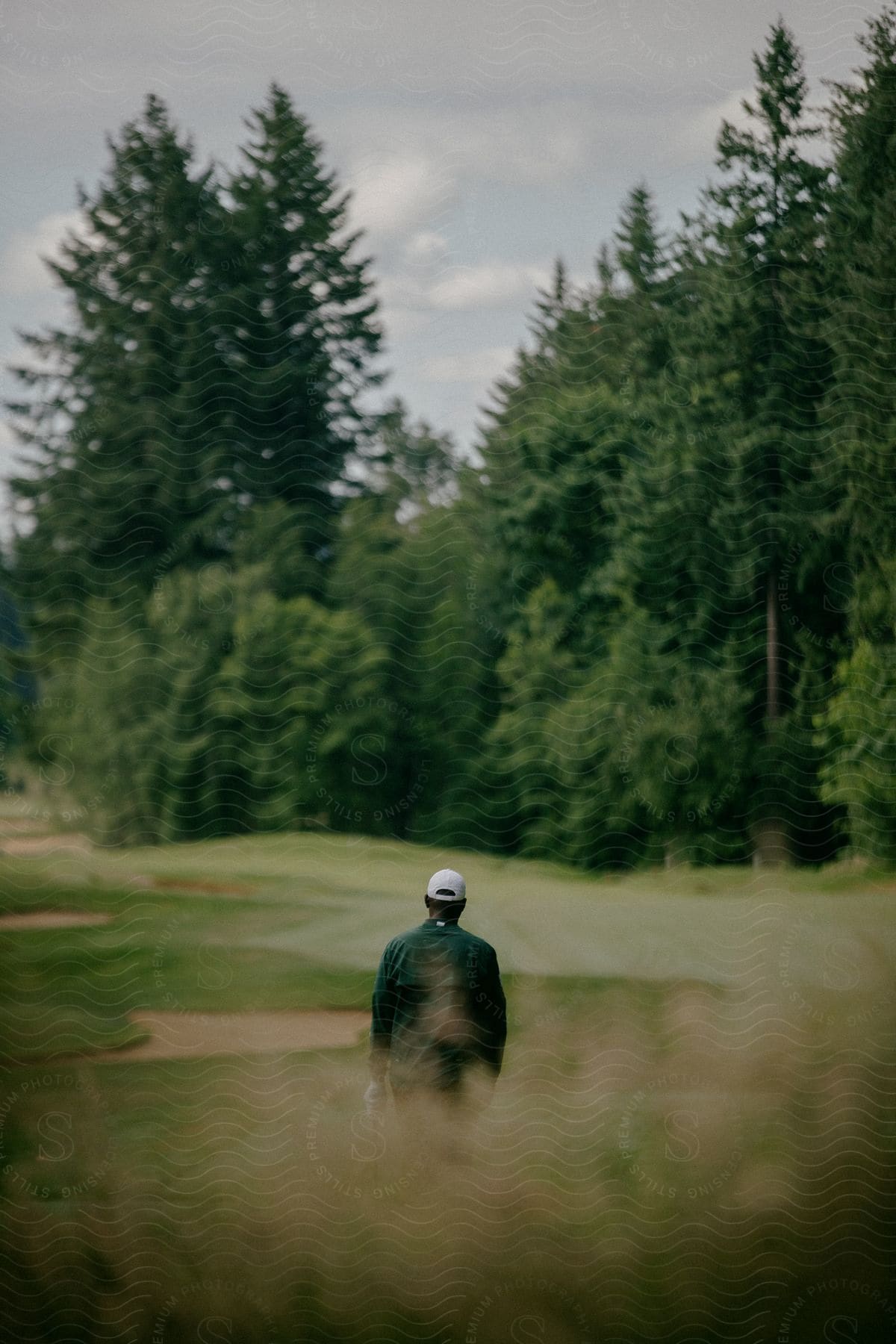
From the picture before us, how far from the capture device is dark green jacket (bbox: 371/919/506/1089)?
12.4 ft

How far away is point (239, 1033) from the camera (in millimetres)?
6891

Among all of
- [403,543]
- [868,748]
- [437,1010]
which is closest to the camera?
[437,1010]

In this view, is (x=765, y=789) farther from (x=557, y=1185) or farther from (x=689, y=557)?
(x=557, y=1185)

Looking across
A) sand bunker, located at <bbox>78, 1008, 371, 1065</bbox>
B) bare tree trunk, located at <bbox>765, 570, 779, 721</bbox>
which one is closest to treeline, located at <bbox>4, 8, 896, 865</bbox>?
bare tree trunk, located at <bbox>765, 570, 779, 721</bbox>

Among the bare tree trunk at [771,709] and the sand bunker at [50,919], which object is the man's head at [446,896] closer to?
the sand bunker at [50,919]

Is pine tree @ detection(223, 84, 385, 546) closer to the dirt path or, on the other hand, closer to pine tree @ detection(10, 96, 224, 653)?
pine tree @ detection(10, 96, 224, 653)

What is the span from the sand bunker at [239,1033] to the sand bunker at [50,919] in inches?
29.9

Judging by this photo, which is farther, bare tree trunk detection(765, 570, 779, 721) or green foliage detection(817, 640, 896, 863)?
bare tree trunk detection(765, 570, 779, 721)

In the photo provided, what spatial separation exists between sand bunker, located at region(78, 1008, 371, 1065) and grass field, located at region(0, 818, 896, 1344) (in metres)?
0.03

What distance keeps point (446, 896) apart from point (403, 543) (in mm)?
4554

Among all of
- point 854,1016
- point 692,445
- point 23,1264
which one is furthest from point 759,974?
point 23,1264

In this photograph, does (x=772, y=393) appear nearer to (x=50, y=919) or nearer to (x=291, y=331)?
(x=291, y=331)

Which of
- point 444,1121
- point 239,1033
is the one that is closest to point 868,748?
point 239,1033

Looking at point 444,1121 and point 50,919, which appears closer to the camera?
point 444,1121
